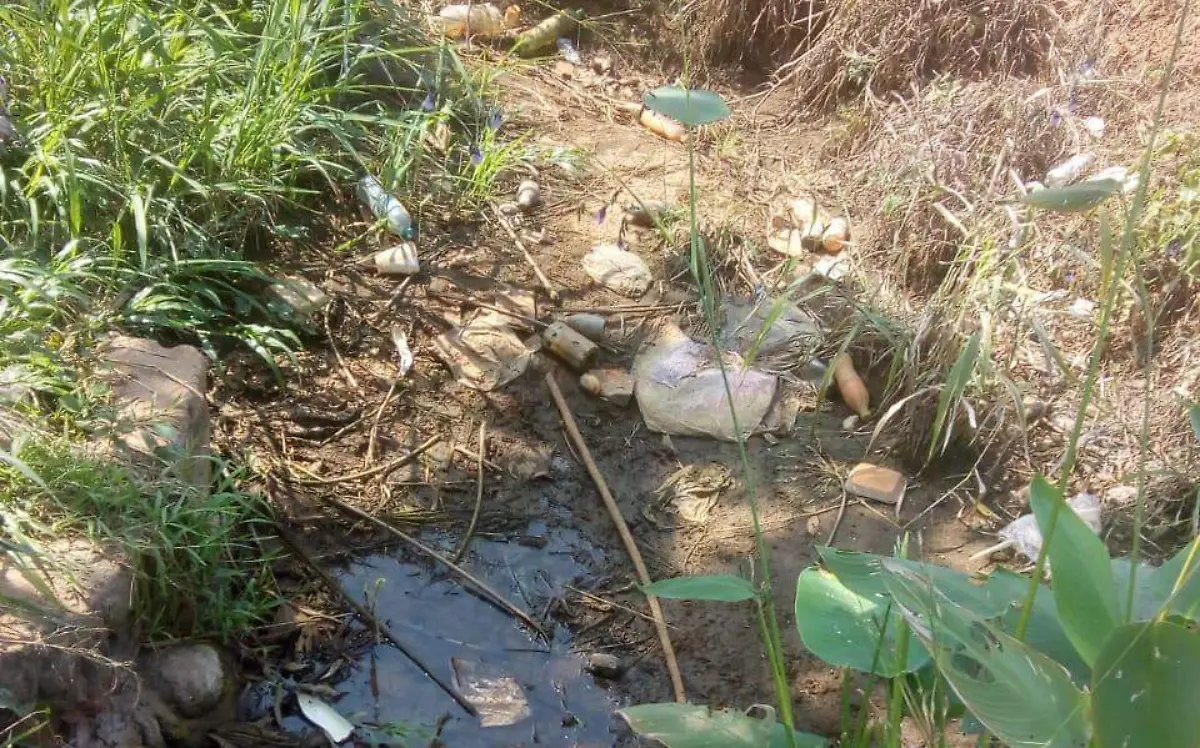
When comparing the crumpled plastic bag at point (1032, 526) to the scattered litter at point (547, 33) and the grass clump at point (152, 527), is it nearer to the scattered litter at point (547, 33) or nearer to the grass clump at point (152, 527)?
the grass clump at point (152, 527)

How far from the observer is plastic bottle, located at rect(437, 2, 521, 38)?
349cm

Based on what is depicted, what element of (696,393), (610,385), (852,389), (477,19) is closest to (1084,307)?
(852,389)

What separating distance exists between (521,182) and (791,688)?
1.78 metres

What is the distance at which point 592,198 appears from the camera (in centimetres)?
315

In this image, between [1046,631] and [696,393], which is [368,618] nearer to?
[696,393]

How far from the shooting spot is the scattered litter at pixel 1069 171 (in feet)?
8.73

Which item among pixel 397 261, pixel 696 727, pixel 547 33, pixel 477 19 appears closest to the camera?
pixel 696 727

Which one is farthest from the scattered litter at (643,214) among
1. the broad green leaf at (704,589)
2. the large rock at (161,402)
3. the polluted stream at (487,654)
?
the broad green leaf at (704,589)

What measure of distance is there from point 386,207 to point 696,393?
100cm

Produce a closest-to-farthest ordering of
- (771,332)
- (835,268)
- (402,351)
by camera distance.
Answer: (402,351) < (771,332) < (835,268)

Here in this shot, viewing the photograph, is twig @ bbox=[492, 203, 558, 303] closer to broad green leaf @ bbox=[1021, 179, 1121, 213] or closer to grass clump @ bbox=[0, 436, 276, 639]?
grass clump @ bbox=[0, 436, 276, 639]

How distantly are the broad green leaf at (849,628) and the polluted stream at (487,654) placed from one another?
70cm

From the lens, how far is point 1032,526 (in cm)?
227

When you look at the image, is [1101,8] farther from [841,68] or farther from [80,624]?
[80,624]
